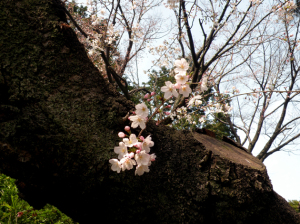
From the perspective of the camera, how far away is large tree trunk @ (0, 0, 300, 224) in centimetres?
117

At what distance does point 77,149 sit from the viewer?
1.17 m

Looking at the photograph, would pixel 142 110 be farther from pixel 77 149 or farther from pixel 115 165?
pixel 77 149

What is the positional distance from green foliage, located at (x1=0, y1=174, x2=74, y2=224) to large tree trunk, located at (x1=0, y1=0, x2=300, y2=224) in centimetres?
182

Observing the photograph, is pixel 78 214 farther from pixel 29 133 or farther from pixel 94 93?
pixel 94 93

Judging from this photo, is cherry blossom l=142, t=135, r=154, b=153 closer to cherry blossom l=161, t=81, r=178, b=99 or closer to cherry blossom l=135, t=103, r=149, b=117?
cherry blossom l=135, t=103, r=149, b=117

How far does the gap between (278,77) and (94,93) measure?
8304 mm

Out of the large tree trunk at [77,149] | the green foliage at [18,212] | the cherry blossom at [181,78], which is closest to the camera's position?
the cherry blossom at [181,78]

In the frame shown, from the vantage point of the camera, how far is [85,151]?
117 centimetres

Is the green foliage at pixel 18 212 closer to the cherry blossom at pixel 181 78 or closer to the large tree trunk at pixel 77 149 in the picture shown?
the large tree trunk at pixel 77 149

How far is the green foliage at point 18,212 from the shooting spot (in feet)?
8.79

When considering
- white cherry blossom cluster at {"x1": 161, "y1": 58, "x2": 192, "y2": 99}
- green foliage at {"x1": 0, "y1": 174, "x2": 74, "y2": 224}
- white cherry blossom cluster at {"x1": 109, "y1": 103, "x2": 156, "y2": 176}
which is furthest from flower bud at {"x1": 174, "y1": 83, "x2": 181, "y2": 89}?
green foliage at {"x1": 0, "y1": 174, "x2": 74, "y2": 224}

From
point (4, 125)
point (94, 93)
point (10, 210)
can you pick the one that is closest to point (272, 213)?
point (94, 93)

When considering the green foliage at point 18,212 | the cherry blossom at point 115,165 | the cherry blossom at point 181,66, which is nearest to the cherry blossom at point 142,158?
the cherry blossom at point 115,165

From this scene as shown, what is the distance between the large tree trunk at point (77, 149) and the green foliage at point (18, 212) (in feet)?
5.97
